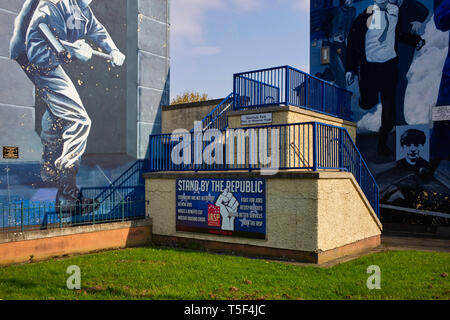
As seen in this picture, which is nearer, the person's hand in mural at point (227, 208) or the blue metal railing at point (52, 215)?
the person's hand in mural at point (227, 208)

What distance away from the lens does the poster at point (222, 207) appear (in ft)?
38.4

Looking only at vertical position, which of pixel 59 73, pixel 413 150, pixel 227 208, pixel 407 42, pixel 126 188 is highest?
pixel 407 42

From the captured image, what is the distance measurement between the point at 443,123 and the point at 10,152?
15046 millimetres

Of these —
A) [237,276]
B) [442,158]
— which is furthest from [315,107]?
[237,276]

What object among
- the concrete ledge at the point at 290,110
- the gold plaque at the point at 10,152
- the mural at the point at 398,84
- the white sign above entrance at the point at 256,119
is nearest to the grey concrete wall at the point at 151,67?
the concrete ledge at the point at 290,110

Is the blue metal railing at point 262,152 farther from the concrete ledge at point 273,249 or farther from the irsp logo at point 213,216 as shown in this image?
the concrete ledge at point 273,249

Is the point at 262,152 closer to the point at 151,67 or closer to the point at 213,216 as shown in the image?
the point at 213,216

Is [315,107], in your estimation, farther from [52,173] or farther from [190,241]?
[52,173]

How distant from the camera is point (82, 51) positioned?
14.9m

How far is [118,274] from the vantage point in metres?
9.40

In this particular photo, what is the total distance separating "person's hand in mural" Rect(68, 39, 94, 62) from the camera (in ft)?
48.0

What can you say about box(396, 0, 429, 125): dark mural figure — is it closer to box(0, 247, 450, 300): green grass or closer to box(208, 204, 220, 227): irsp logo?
box(0, 247, 450, 300): green grass

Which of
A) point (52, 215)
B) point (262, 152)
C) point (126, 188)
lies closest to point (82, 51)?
point (126, 188)

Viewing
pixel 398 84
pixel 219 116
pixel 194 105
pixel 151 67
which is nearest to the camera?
pixel 219 116
